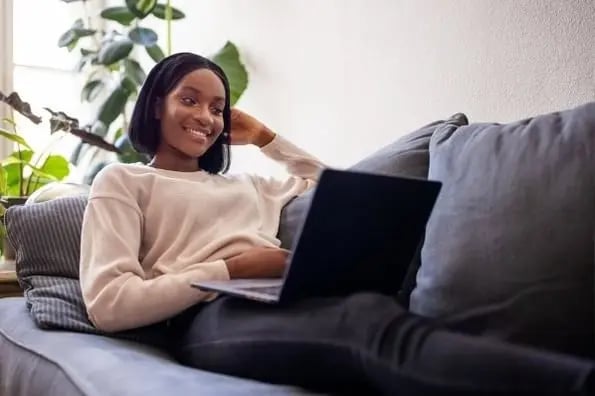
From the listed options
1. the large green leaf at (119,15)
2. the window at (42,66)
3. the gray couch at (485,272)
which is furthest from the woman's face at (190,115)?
the window at (42,66)

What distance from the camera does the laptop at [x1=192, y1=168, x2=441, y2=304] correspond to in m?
0.94

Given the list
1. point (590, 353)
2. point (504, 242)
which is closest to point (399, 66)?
point (504, 242)

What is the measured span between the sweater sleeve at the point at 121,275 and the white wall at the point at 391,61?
2.26 feet

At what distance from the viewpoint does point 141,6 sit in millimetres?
2373

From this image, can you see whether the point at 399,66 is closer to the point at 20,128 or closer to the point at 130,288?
the point at 130,288

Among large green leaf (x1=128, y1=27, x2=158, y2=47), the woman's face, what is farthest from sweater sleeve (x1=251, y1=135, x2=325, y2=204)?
large green leaf (x1=128, y1=27, x2=158, y2=47)

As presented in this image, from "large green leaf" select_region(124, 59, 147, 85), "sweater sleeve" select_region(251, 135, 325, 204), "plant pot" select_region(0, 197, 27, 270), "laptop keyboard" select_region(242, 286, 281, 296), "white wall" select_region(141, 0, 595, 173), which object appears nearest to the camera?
"laptop keyboard" select_region(242, 286, 281, 296)

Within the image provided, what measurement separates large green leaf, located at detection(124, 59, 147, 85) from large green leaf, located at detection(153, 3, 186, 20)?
0.57ft

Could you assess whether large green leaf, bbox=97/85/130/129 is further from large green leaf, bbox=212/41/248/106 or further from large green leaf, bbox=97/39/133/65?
large green leaf, bbox=212/41/248/106

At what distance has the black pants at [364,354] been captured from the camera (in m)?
0.73

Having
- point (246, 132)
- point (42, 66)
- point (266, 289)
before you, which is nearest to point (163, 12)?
point (42, 66)

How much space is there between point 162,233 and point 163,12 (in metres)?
1.27

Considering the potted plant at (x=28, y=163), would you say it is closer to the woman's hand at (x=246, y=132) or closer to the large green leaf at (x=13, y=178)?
the large green leaf at (x=13, y=178)

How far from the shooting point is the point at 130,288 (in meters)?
1.21
